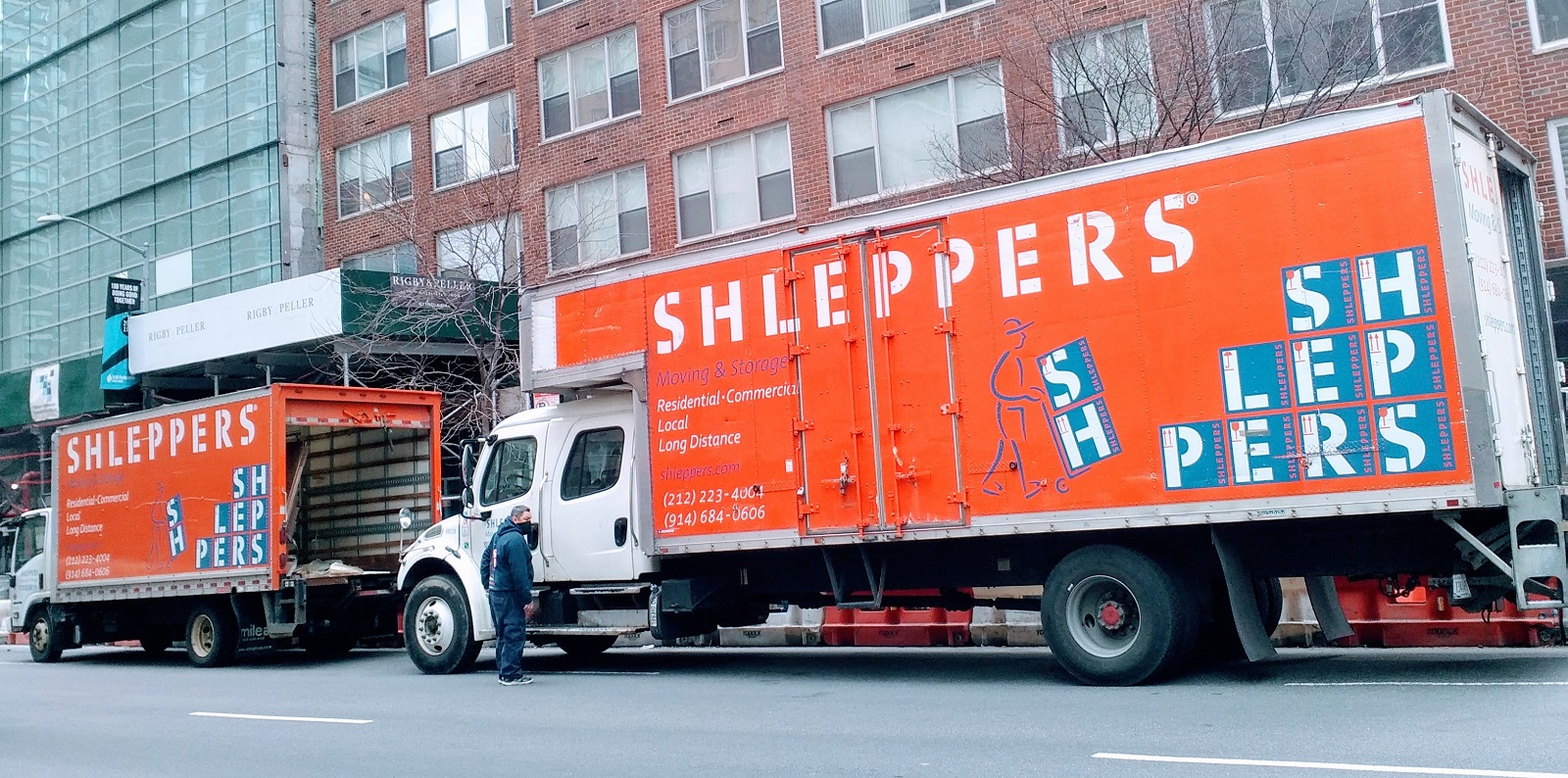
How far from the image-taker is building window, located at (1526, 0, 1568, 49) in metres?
17.2

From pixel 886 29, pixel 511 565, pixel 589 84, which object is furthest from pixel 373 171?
pixel 511 565

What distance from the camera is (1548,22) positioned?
1725cm

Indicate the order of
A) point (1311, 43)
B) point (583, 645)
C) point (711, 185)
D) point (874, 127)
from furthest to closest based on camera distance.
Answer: point (711, 185), point (874, 127), point (1311, 43), point (583, 645)

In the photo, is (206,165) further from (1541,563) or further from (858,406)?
(1541,563)

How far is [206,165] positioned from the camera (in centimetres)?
3300

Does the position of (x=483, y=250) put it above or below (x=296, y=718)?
above

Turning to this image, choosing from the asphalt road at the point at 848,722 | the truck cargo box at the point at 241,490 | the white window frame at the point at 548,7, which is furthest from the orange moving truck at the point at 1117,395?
the white window frame at the point at 548,7

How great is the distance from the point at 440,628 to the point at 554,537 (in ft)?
5.44

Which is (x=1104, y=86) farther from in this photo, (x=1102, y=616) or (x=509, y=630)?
(x=509, y=630)

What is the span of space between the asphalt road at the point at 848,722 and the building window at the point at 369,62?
19.3 m

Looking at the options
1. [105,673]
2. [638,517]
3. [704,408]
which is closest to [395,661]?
[105,673]

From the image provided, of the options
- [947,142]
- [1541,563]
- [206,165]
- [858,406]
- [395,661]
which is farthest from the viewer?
[206,165]

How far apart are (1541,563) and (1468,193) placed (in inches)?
90.1

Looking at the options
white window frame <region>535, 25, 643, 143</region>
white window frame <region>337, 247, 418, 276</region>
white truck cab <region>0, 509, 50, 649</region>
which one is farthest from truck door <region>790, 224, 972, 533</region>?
white window frame <region>337, 247, 418, 276</region>
